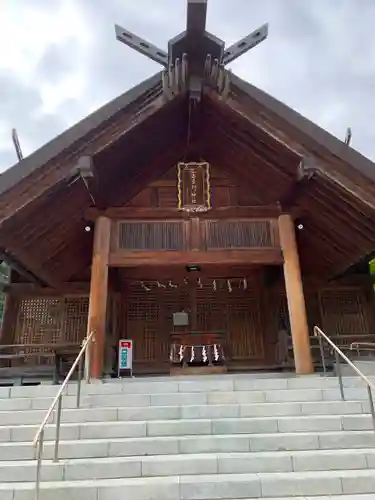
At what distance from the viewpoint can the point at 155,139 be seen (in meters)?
8.80

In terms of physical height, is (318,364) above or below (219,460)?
above

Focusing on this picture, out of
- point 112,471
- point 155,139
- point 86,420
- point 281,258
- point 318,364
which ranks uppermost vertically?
point 155,139

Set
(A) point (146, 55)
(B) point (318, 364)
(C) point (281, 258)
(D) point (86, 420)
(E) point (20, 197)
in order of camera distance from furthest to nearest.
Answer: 1. (B) point (318, 364)
2. (C) point (281, 258)
3. (A) point (146, 55)
4. (E) point (20, 197)
5. (D) point (86, 420)

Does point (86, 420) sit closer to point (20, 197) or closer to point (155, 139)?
point (20, 197)

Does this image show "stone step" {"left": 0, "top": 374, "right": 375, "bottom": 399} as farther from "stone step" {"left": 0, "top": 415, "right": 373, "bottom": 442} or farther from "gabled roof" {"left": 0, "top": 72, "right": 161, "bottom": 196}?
"gabled roof" {"left": 0, "top": 72, "right": 161, "bottom": 196}

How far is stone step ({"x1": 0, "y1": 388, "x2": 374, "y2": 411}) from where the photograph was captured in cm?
538

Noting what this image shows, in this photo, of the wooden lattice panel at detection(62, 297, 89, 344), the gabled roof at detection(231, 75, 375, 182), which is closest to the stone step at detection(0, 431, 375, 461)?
the gabled roof at detection(231, 75, 375, 182)

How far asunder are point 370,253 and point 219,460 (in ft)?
18.9

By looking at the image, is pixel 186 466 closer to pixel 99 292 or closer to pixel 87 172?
pixel 99 292

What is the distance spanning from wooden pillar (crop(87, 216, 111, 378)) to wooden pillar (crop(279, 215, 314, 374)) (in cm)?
332

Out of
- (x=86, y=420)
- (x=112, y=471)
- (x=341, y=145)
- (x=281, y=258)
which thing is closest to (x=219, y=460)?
(x=112, y=471)

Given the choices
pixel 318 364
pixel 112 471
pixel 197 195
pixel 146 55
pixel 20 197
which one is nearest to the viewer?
pixel 112 471

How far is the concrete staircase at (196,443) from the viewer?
143 inches

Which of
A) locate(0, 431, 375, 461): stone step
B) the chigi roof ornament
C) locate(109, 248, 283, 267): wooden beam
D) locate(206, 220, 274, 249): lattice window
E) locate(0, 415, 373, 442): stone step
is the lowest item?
locate(0, 431, 375, 461): stone step
